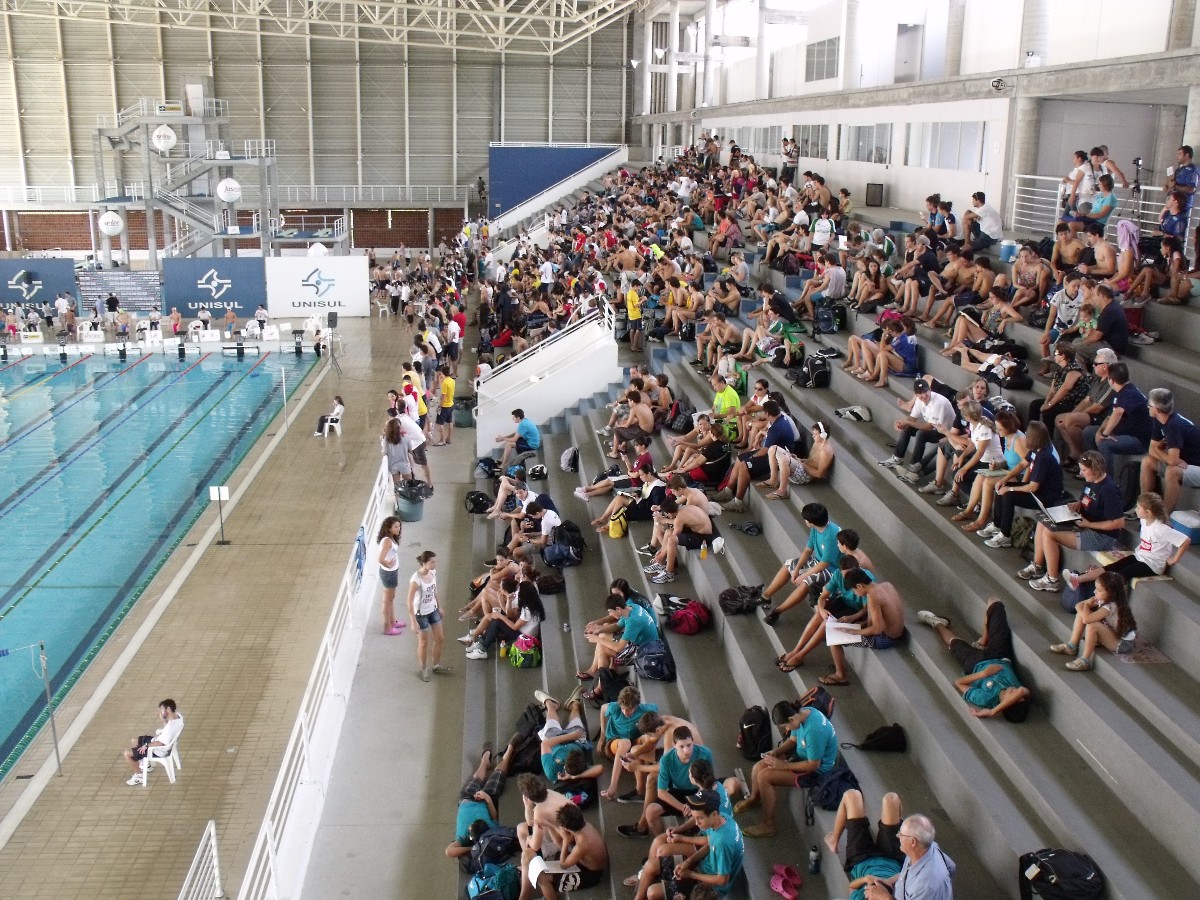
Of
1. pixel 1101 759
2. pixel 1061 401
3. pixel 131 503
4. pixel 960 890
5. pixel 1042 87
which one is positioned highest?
pixel 1042 87

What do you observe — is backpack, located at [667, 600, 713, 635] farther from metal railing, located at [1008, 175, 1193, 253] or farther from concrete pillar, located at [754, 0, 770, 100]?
concrete pillar, located at [754, 0, 770, 100]

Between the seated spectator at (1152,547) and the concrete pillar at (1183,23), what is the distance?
23.5 feet

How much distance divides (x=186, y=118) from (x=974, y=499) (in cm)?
2904

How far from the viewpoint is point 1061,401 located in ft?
25.1

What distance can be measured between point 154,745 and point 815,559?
4.72 m

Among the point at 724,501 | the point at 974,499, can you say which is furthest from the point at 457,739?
the point at 974,499

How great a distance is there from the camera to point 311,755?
744cm

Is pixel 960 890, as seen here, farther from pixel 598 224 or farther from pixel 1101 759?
pixel 598 224

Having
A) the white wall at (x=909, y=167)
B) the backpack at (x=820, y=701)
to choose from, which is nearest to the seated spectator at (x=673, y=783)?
the backpack at (x=820, y=701)

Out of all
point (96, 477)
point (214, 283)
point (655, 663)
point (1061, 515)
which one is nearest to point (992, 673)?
point (1061, 515)

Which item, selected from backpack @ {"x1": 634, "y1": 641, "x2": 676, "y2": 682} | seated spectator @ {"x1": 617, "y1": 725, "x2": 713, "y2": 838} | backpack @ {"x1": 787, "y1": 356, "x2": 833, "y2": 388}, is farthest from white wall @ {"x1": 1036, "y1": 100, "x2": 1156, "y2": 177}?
seated spectator @ {"x1": 617, "y1": 725, "x2": 713, "y2": 838}

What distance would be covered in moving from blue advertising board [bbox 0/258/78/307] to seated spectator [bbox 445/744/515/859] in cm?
2333

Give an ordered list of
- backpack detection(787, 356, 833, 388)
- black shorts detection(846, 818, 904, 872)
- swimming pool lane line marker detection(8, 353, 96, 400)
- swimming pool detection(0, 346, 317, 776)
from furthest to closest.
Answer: swimming pool lane line marker detection(8, 353, 96, 400), backpack detection(787, 356, 833, 388), swimming pool detection(0, 346, 317, 776), black shorts detection(846, 818, 904, 872)

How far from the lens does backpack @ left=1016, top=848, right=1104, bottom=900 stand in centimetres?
440
